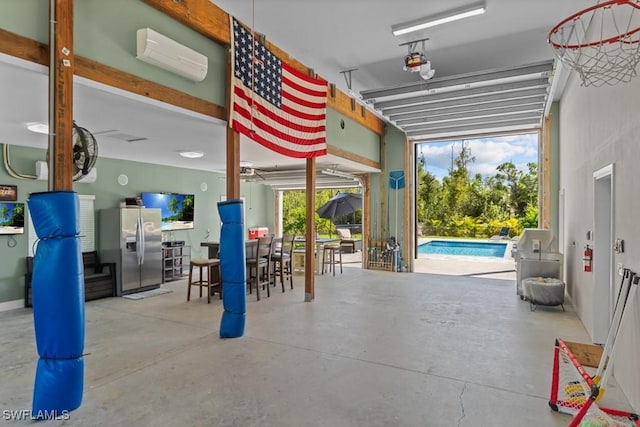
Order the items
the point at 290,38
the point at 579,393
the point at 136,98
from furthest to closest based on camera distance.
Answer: the point at 290,38 < the point at 136,98 < the point at 579,393

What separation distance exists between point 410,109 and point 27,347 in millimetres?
6716

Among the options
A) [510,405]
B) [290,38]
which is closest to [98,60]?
[290,38]

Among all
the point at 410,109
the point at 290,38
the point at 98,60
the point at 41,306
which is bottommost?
the point at 41,306

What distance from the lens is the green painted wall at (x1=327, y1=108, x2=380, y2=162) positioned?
732 centimetres

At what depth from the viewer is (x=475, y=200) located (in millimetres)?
18188

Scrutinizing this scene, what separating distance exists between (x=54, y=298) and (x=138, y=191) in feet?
20.8

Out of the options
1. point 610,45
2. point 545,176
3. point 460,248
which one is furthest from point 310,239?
point 460,248

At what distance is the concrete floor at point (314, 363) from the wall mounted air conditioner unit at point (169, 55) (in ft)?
9.67

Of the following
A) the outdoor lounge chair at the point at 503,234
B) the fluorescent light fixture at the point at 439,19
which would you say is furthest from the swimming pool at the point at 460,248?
the fluorescent light fixture at the point at 439,19

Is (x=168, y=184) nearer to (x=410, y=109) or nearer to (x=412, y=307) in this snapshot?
(x=410, y=109)

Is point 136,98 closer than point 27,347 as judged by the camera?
Yes

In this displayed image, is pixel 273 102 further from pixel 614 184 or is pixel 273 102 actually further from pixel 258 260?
pixel 614 184

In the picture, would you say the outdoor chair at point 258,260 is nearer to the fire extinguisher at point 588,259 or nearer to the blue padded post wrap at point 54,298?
the blue padded post wrap at point 54,298

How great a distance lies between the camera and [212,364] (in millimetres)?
3660
